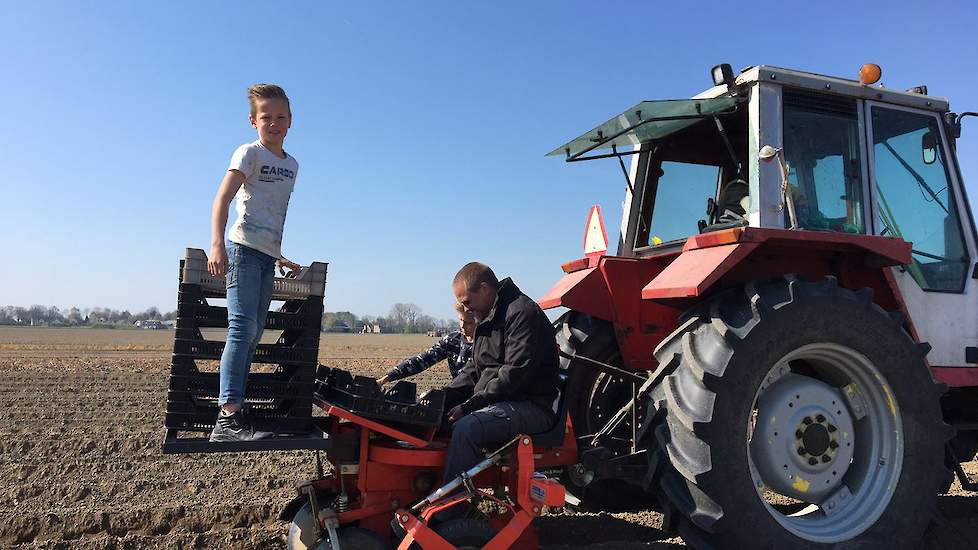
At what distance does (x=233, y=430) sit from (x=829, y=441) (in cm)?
282

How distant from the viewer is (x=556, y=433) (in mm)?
3594

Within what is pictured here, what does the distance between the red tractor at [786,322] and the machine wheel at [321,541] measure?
112 centimetres

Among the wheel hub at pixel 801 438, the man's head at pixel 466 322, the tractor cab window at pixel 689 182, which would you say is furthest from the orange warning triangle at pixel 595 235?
the wheel hub at pixel 801 438

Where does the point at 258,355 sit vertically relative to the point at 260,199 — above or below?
below

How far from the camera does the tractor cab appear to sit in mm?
3881

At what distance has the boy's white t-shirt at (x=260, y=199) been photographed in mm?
3094

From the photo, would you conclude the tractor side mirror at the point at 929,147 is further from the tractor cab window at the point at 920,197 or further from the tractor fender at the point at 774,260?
the tractor fender at the point at 774,260

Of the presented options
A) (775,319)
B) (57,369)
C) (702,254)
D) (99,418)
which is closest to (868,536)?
(775,319)

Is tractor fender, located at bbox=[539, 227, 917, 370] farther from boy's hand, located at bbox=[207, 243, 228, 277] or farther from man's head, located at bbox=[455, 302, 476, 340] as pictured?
boy's hand, located at bbox=[207, 243, 228, 277]

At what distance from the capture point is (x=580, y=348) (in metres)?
4.40

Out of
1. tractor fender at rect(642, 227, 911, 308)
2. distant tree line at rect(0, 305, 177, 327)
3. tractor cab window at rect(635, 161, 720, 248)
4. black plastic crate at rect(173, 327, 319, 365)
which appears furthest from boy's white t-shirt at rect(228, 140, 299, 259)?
distant tree line at rect(0, 305, 177, 327)

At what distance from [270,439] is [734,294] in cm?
223

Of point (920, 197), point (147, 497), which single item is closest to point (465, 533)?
point (147, 497)

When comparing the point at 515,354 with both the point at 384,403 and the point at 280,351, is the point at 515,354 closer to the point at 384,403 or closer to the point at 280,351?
the point at 384,403
